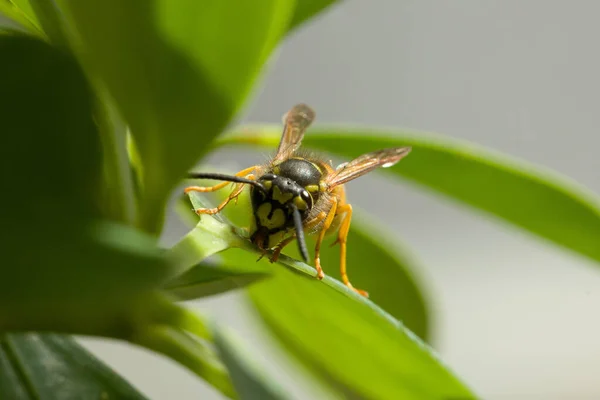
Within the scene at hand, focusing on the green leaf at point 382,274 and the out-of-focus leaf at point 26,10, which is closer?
the out-of-focus leaf at point 26,10

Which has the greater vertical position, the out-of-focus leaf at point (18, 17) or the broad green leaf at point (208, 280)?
the out-of-focus leaf at point (18, 17)

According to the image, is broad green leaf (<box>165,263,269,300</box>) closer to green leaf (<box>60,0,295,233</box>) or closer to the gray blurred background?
green leaf (<box>60,0,295,233</box>)

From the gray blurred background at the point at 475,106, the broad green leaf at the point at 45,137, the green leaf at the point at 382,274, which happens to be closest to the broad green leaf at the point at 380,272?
the green leaf at the point at 382,274

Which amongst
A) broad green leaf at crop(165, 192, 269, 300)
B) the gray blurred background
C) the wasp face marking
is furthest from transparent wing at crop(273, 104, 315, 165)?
the gray blurred background

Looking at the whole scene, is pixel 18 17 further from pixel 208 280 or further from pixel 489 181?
pixel 489 181

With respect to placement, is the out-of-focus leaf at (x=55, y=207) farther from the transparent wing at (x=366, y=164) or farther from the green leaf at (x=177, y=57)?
the transparent wing at (x=366, y=164)

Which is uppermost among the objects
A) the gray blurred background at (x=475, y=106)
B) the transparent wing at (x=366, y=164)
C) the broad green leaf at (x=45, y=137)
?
the gray blurred background at (x=475, y=106)

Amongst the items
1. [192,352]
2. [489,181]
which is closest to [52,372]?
[192,352]

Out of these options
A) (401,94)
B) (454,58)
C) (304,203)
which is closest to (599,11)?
(454,58)
